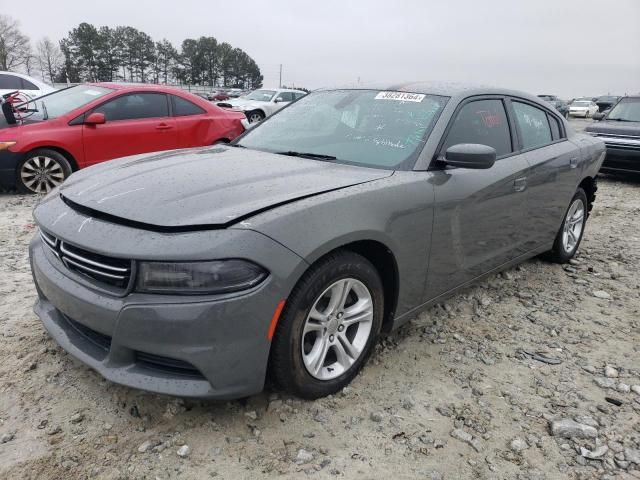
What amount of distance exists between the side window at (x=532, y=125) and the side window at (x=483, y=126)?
0.22 m

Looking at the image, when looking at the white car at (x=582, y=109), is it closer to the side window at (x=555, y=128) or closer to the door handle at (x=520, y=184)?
the side window at (x=555, y=128)

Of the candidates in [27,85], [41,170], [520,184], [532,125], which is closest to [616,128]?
[532,125]

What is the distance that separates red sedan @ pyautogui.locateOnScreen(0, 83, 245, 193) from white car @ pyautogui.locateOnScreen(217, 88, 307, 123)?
33.9 feet

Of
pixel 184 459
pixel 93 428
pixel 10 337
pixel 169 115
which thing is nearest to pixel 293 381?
pixel 184 459

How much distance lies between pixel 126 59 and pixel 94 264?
7983 cm

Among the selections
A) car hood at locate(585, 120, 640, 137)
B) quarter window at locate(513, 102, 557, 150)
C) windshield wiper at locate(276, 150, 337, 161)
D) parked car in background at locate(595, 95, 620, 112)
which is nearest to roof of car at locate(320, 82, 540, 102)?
quarter window at locate(513, 102, 557, 150)

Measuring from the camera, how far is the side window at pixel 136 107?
6.36 metres

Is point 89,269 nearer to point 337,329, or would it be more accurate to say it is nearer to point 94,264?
point 94,264

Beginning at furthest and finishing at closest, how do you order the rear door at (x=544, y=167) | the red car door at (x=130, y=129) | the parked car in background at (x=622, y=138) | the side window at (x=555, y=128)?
1. the parked car in background at (x=622, y=138)
2. the red car door at (x=130, y=129)
3. the side window at (x=555, y=128)
4. the rear door at (x=544, y=167)

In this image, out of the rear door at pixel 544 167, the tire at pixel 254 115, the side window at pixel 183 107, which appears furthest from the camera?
the tire at pixel 254 115

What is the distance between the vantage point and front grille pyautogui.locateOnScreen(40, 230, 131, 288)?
195cm

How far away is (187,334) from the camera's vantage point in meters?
1.88

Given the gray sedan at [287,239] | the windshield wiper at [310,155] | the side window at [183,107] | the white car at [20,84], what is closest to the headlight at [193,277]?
the gray sedan at [287,239]

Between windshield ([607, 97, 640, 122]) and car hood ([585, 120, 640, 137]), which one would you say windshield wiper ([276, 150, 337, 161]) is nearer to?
car hood ([585, 120, 640, 137])
